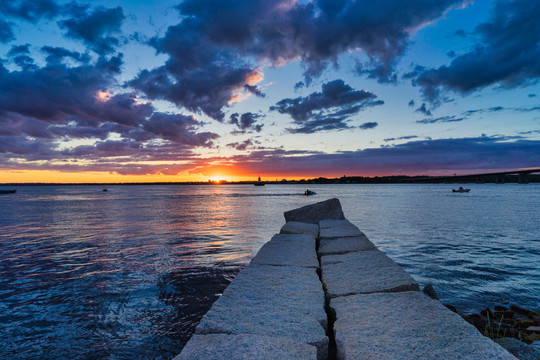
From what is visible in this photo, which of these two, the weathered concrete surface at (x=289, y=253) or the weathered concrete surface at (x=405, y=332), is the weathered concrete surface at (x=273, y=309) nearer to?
the weathered concrete surface at (x=405, y=332)

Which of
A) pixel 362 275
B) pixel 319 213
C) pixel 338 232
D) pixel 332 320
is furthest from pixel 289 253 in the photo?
pixel 319 213

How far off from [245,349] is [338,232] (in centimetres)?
642

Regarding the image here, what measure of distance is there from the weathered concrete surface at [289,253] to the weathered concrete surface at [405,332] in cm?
191

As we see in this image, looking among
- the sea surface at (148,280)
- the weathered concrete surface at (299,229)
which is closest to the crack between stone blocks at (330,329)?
the sea surface at (148,280)

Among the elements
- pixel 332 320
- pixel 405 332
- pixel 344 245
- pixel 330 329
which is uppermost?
pixel 405 332

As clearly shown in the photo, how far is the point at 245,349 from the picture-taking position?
2.43 meters

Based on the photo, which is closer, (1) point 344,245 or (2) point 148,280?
(1) point 344,245

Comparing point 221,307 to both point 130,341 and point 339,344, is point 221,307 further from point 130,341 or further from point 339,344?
point 130,341

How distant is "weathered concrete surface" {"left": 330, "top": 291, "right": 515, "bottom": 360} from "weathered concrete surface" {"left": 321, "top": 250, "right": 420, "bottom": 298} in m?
0.35

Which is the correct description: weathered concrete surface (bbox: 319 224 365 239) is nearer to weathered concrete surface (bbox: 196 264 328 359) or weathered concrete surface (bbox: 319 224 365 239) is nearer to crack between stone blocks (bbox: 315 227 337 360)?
weathered concrete surface (bbox: 196 264 328 359)

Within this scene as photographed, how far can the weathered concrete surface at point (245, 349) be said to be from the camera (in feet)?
7.68

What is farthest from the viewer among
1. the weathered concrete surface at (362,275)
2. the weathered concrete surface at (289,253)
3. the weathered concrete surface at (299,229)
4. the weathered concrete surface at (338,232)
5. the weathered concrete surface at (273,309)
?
the weathered concrete surface at (299,229)

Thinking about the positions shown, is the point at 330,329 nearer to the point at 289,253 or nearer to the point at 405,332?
the point at 405,332

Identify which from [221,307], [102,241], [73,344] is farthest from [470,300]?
[102,241]
